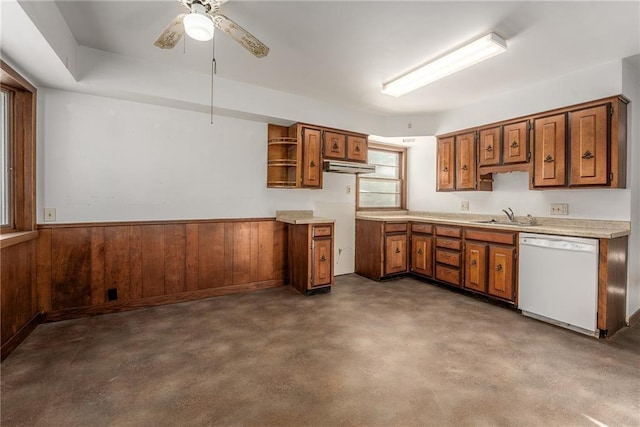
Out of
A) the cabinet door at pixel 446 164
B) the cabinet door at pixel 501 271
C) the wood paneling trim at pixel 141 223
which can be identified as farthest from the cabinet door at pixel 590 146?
the wood paneling trim at pixel 141 223

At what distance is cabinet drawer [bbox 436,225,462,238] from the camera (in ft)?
12.7

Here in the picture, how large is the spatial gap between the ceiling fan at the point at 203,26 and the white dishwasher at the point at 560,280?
Answer: 3196 millimetres

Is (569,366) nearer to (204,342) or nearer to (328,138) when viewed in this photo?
(204,342)

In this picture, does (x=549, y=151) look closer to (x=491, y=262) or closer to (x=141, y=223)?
(x=491, y=262)

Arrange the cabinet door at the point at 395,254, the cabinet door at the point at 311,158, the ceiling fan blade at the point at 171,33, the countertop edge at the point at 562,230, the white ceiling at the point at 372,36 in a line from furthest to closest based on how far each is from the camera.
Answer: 1. the cabinet door at the point at 395,254
2. the cabinet door at the point at 311,158
3. the countertop edge at the point at 562,230
4. the white ceiling at the point at 372,36
5. the ceiling fan blade at the point at 171,33

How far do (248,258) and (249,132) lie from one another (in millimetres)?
1679

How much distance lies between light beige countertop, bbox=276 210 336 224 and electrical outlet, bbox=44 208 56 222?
235cm

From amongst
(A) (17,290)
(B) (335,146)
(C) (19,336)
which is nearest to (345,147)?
(B) (335,146)

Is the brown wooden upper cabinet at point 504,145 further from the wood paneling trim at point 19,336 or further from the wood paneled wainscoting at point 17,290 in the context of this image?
the wood paneling trim at point 19,336

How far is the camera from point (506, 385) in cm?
195

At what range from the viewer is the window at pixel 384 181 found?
5.09 meters

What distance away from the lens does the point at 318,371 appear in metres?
2.09

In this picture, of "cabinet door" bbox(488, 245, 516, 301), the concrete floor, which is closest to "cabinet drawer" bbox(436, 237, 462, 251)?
"cabinet door" bbox(488, 245, 516, 301)

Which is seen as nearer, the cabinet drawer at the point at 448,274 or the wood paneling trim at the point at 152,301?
the wood paneling trim at the point at 152,301
